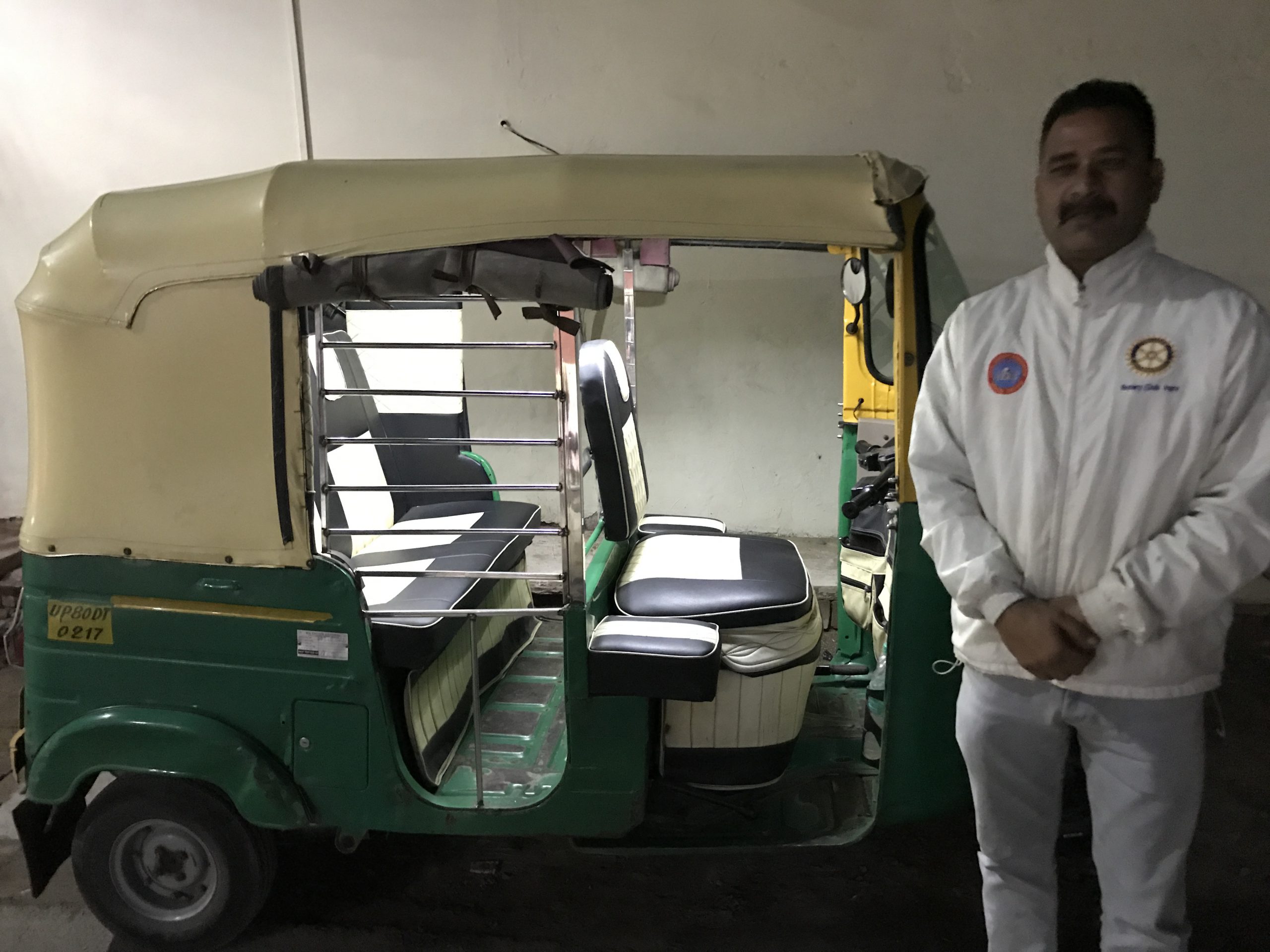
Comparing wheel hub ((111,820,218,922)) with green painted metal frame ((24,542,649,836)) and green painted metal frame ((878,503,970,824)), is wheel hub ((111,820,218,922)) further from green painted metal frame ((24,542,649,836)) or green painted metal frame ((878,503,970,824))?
green painted metal frame ((878,503,970,824))

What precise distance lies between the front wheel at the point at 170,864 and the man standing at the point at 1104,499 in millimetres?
1898

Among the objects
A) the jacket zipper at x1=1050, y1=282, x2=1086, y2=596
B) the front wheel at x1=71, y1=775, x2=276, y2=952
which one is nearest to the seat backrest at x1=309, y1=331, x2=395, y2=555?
the front wheel at x1=71, y1=775, x2=276, y2=952

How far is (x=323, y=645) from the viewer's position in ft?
6.75

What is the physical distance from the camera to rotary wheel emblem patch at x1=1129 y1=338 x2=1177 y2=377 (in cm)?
149

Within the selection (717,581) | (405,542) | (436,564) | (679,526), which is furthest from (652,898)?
(405,542)

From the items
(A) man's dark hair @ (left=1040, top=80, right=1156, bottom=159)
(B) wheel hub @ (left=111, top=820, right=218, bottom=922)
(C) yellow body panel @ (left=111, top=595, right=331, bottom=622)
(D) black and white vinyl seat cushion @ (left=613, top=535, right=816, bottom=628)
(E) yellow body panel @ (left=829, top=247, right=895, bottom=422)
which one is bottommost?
(B) wheel hub @ (left=111, top=820, right=218, bottom=922)

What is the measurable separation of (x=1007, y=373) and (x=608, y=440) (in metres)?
1.18

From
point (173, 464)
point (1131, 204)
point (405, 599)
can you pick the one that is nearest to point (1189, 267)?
point (1131, 204)

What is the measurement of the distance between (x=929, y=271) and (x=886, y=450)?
67 cm

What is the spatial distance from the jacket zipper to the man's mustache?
0.43ft

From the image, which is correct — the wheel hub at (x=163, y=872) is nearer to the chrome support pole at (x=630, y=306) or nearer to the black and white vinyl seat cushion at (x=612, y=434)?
the black and white vinyl seat cushion at (x=612, y=434)

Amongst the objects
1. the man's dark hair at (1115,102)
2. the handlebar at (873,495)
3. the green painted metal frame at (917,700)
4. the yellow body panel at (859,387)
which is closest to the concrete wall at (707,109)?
the yellow body panel at (859,387)

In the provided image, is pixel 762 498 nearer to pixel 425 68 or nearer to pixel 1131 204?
pixel 425 68

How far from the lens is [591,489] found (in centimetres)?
446
